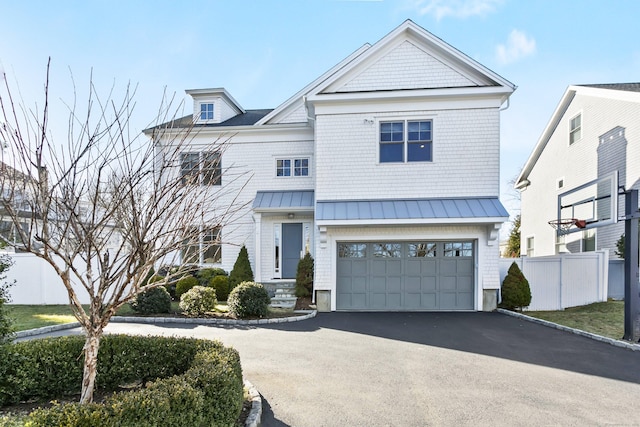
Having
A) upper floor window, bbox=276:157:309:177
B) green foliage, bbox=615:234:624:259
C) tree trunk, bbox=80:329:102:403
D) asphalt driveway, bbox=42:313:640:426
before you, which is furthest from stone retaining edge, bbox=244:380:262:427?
green foliage, bbox=615:234:624:259

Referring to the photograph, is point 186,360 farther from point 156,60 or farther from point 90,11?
point 90,11

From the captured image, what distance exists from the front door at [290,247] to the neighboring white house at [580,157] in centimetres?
1340

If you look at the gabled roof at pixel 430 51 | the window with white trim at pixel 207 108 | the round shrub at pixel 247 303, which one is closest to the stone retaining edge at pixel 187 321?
the round shrub at pixel 247 303

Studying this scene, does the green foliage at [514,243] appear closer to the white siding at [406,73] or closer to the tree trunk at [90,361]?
the white siding at [406,73]

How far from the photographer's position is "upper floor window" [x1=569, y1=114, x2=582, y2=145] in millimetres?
16344

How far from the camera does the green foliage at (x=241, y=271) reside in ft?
42.4

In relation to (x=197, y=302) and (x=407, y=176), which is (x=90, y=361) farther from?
(x=407, y=176)

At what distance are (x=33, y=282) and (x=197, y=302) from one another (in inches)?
331

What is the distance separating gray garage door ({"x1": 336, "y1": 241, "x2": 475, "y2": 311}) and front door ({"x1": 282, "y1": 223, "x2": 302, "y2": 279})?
287cm

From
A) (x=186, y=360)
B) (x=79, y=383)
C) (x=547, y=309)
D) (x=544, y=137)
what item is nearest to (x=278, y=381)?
(x=186, y=360)

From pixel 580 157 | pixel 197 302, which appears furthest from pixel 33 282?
pixel 580 157

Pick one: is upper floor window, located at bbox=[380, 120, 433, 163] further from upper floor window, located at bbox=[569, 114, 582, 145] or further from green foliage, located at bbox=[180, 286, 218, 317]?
upper floor window, located at bbox=[569, 114, 582, 145]

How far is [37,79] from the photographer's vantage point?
431cm

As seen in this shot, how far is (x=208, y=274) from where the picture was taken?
13.6 metres
